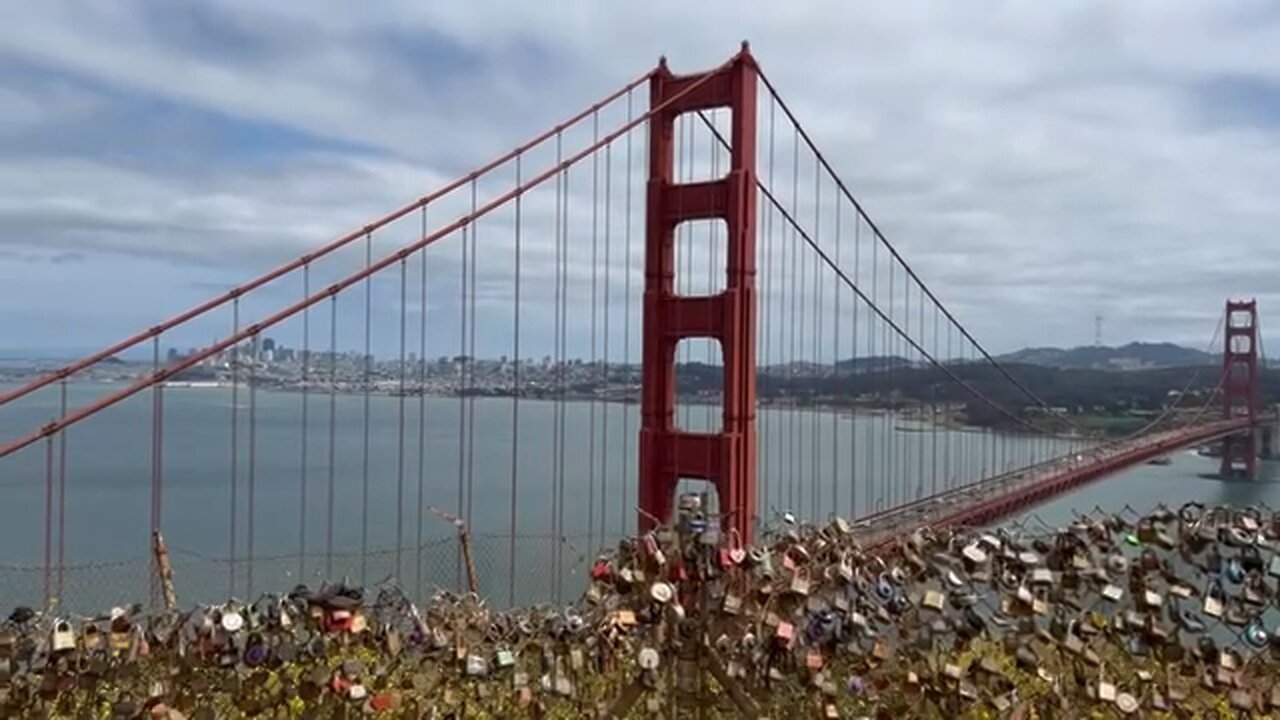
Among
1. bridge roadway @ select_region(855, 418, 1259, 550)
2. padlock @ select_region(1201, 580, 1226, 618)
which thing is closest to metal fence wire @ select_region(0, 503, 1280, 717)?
padlock @ select_region(1201, 580, 1226, 618)

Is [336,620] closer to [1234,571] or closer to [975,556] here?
[975,556]

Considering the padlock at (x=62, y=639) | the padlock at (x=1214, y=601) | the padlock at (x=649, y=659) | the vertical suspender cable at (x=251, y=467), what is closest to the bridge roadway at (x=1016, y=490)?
the vertical suspender cable at (x=251, y=467)

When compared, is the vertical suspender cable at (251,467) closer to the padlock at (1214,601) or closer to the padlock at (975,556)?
the padlock at (975,556)

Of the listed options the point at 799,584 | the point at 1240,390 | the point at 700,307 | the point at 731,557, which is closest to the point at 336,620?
the point at 731,557

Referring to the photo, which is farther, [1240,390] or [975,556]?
[1240,390]

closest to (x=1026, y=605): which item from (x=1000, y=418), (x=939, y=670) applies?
(x=939, y=670)

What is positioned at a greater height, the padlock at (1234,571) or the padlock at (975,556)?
the padlock at (975,556)

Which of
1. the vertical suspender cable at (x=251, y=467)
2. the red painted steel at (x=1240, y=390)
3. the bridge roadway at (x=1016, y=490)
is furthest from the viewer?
the red painted steel at (x=1240, y=390)
